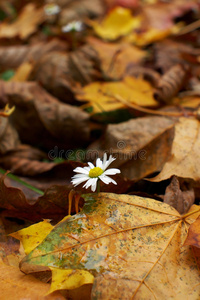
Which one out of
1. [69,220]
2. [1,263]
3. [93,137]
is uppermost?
[69,220]

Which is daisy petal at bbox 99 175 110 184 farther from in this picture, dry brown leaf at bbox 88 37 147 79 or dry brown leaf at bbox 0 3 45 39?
dry brown leaf at bbox 0 3 45 39

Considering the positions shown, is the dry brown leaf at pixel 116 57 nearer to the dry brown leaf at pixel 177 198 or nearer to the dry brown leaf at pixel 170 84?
the dry brown leaf at pixel 170 84

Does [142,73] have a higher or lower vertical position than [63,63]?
lower

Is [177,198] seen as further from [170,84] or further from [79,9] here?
[79,9]

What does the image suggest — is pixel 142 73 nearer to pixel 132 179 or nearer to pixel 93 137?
pixel 93 137

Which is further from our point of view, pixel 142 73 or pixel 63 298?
pixel 142 73

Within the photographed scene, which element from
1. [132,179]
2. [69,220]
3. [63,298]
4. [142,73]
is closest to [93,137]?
[132,179]

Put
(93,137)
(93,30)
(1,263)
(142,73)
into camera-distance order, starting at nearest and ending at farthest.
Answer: (1,263)
(93,137)
(142,73)
(93,30)
